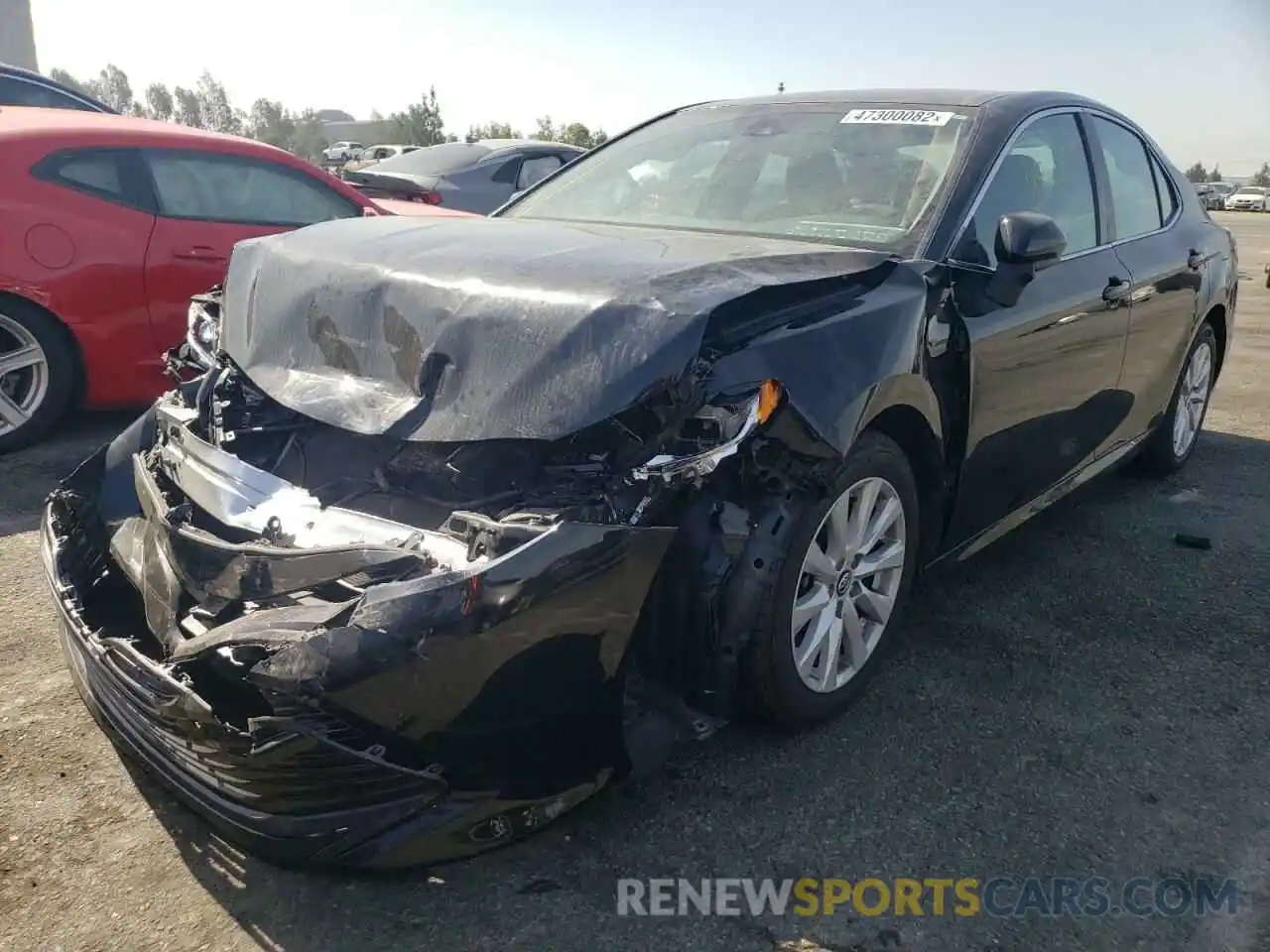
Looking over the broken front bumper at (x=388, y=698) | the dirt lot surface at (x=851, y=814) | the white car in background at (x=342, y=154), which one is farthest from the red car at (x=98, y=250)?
the white car in background at (x=342, y=154)

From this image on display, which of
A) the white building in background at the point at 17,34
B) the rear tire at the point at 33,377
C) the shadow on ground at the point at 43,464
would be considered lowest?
the shadow on ground at the point at 43,464

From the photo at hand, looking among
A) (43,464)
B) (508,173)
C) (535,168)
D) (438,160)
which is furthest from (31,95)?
(43,464)

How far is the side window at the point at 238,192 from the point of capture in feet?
17.6

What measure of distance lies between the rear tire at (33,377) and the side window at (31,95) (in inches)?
215

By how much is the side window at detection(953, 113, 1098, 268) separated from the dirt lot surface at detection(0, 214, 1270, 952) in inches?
51.6

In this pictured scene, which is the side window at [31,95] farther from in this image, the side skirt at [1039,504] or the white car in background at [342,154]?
the white car in background at [342,154]

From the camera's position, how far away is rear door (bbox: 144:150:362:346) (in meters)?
5.20

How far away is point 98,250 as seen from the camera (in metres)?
5.00

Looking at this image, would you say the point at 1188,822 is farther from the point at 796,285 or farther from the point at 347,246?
the point at 347,246

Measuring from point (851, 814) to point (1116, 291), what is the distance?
7.76 ft

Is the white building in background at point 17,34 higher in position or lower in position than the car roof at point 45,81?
higher

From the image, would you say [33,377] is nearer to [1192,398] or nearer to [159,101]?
[1192,398]

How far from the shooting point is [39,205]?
4.89 metres

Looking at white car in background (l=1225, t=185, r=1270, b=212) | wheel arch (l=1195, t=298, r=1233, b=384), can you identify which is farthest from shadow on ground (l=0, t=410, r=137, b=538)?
white car in background (l=1225, t=185, r=1270, b=212)
